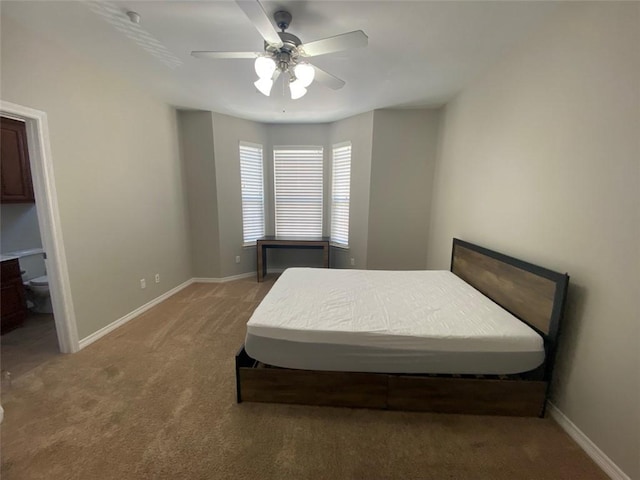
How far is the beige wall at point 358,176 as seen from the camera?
379cm

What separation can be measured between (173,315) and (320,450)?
95.1 inches

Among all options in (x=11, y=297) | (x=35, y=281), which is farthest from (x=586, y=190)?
(x=35, y=281)

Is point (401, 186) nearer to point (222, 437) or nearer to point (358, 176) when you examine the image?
point (358, 176)

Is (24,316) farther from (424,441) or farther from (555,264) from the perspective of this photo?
(555,264)

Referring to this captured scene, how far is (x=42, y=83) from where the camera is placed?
6.63ft

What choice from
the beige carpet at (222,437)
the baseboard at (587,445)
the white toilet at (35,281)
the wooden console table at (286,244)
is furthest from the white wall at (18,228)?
the baseboard at (587,445)

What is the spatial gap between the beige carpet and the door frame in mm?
341

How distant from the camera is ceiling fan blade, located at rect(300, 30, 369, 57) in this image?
4.81 feet

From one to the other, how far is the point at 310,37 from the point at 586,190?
2.14m

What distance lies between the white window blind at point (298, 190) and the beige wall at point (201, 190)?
113 centimetres

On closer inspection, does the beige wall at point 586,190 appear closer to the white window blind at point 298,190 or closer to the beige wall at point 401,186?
the beige wall at point 401,186

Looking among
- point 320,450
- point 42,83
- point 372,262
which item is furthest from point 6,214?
point 372,262

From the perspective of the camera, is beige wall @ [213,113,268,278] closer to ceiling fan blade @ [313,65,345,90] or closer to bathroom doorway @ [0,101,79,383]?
bathroom doorway @ [0,101,79,383]

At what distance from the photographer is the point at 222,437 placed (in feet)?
5.05
